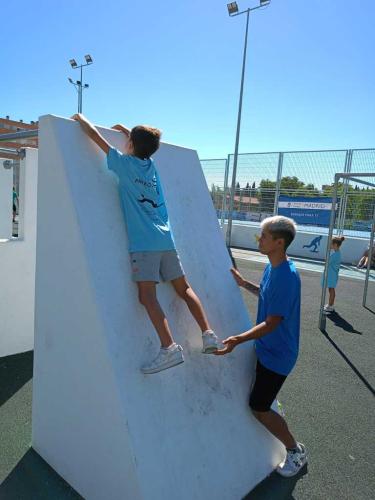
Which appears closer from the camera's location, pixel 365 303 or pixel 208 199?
pixel 208 199

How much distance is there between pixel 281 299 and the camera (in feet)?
7.27

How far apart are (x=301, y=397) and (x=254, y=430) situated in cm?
127

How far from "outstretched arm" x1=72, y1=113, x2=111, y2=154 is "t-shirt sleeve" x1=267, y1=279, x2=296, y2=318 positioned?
4.15 feet

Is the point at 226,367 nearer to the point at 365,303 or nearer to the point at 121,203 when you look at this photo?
the point at 121,203

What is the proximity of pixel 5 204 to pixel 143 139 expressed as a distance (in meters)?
A: 3.95

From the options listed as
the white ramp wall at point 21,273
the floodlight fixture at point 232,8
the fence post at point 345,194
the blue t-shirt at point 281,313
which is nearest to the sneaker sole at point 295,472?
the blue t-shirt at point 281,313

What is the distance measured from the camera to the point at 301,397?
366 centimetres

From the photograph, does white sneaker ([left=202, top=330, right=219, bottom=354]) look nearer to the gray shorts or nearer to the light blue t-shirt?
the gray shorts

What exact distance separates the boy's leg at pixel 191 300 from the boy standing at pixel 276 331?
0.57ft

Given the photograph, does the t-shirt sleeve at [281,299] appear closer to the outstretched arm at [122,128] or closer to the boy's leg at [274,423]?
the boy's leg at [274,423]

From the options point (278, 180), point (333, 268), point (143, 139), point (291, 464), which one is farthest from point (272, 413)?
point (278, 180)

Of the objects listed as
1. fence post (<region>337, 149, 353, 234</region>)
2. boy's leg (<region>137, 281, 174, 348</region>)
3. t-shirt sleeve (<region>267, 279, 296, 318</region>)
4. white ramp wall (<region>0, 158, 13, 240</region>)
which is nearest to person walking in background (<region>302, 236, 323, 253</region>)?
fence post (<region>337, 149, 353, 234</region>)

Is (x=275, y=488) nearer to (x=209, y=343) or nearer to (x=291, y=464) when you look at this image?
(x=291, y=464)

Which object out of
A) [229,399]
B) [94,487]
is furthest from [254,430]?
[94,487]
